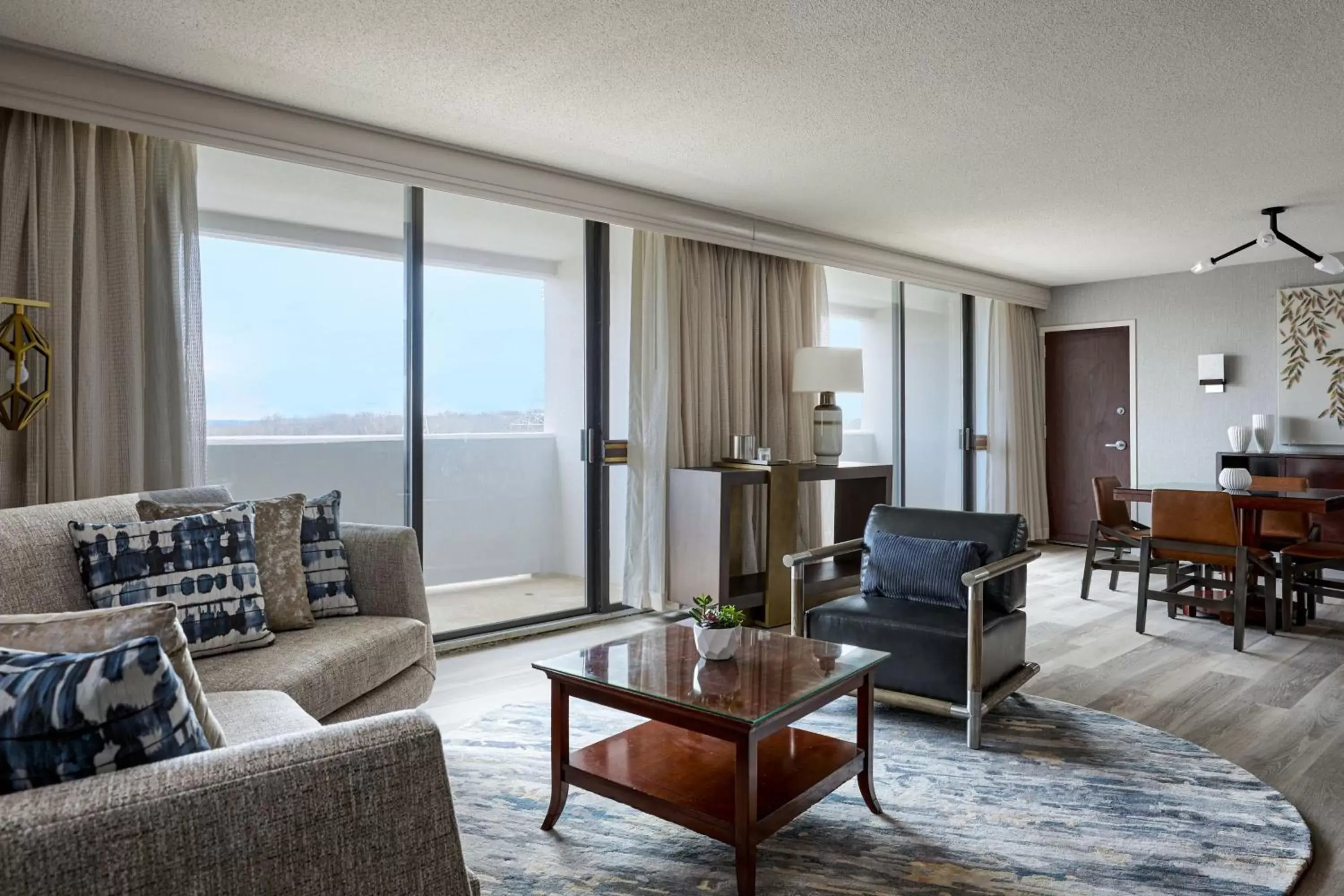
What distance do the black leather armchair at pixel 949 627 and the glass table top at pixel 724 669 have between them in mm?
557

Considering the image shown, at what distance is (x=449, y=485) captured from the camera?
4137 mm

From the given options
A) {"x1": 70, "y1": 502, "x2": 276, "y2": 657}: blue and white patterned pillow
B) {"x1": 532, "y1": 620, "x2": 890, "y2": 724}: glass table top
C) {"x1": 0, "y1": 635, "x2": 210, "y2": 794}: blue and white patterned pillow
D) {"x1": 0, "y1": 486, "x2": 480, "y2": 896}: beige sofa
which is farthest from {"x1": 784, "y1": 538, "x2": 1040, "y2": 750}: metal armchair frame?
{"x1": 0, "y1": 635, "x2": 210, "y2": 794}: blue and white patterned pillow

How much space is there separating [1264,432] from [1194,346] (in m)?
0.94

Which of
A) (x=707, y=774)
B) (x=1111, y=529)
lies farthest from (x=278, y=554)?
(x=1111, y=529)

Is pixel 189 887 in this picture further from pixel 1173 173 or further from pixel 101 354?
pixel 1173 173

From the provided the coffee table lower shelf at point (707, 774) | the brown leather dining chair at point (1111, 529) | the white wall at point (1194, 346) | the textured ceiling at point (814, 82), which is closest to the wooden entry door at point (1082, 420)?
the white wall at point (1194, 346)

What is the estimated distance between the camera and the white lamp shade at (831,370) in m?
5.14

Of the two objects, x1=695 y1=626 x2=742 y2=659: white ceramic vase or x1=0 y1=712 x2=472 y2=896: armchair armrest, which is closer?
x1=0 y1=712 x2=472 y2=896: armchair armrest

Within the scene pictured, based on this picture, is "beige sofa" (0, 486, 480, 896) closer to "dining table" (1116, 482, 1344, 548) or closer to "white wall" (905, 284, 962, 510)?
"dining table" (1116, 482, 1344, 548)

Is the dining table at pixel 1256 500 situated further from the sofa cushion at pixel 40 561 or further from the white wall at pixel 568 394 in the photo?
the sofa cushion at pixel 40 561

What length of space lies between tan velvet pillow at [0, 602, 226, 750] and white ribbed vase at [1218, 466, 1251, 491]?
5.02 meters

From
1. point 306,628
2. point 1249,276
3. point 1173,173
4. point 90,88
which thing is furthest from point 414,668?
point 1249,276

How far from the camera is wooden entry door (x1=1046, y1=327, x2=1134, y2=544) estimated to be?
24.7 ft

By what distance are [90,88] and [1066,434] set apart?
7.56 meters
